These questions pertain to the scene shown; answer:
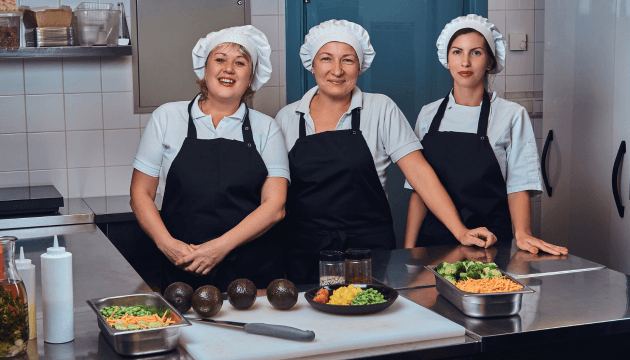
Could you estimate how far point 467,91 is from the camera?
2.46 meters

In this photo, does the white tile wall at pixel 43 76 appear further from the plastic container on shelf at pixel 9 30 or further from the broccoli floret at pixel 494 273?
the broccoli floret at pixel 494 273

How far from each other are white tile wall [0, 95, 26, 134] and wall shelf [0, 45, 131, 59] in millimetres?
326

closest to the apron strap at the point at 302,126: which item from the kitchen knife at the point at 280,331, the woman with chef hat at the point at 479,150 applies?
the woman with chef hat at the point at 479,150

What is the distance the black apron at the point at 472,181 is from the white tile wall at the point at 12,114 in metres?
1.88

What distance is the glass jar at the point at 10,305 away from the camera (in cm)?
121

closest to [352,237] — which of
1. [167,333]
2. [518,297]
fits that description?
[518,297]

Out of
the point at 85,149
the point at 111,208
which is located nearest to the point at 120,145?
the point at 85,149

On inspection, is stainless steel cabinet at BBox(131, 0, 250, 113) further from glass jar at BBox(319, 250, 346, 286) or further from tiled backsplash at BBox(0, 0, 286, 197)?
glass jar at BBox(319, 250, 346, 286)

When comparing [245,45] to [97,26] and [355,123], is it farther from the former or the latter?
[97,26]

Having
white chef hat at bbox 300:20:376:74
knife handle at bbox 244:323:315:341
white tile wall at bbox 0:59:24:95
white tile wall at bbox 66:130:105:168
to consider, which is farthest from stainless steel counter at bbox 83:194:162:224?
knife handle at bbox 244:323:315:341

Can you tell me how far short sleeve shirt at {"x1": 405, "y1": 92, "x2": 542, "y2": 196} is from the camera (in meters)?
2.38

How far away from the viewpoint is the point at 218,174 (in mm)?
2238

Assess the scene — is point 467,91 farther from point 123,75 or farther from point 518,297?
point 123,75

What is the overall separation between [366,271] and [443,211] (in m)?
0.68
